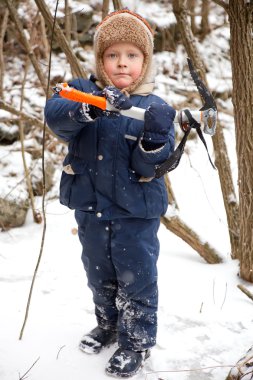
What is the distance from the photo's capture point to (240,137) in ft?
9.05

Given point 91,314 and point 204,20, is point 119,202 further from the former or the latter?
point 204,20

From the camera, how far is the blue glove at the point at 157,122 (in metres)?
1.67

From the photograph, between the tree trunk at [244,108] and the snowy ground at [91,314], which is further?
the tree trunk at [244,108]

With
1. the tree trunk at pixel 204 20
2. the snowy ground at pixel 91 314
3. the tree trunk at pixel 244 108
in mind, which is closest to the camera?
the snowy ground at pixel 91 314

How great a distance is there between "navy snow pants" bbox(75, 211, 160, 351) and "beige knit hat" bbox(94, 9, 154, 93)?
619mm

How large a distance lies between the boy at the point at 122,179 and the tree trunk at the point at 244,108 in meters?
0.78

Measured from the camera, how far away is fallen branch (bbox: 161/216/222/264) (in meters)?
3.26

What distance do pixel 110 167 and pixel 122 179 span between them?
7 centimetres

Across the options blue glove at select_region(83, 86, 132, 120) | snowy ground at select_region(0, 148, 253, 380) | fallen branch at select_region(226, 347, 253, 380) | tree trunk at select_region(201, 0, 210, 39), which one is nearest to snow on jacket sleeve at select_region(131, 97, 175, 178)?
blue glove at select_region(83, 86, 132, 120)

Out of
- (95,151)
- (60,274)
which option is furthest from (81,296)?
(95,151)

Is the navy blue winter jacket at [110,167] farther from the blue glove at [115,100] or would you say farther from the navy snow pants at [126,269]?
the blue glove at [115,100]

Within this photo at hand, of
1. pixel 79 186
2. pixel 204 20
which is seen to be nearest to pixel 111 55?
pixel 79 186

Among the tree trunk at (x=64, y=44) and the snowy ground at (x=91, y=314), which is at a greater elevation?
the tree trunk at (x=64, y=44)

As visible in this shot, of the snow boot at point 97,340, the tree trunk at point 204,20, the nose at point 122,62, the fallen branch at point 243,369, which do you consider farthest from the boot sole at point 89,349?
the tree trunk at point 204,20
